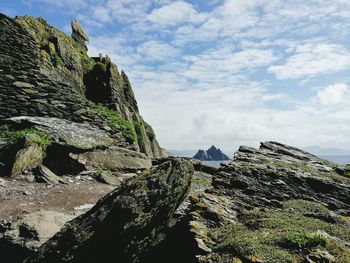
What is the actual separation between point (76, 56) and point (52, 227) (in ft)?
104

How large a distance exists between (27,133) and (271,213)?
1579 cm

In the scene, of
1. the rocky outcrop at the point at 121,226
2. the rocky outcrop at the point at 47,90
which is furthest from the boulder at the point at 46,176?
the rocky outcrop at the point at 121,226

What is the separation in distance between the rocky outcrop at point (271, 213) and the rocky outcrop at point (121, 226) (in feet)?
4.21

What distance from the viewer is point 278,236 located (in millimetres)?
9430

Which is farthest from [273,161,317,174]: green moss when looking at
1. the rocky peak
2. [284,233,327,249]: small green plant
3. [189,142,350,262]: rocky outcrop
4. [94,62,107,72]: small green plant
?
the rocky peak

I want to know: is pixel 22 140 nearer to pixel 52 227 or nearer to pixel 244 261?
pixel 52 227

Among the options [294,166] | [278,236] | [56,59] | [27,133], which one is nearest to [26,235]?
[278,236]

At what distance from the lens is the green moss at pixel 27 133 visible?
64.0ft

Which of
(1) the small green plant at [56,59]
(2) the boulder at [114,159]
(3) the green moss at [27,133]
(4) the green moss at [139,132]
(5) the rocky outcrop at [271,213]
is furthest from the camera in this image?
(4) the green moss at [139,132]

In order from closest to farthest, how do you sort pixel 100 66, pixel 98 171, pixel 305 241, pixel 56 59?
pixel 305 241, pixel 98 171, pixel 56 59, pixel 100 66

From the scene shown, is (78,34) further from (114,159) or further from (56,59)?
(114,159)

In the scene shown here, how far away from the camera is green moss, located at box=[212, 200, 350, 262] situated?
8.66m

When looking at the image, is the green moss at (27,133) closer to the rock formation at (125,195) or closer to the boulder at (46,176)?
the rock formation at (125,195)

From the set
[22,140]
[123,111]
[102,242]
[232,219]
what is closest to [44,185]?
[22,140]
